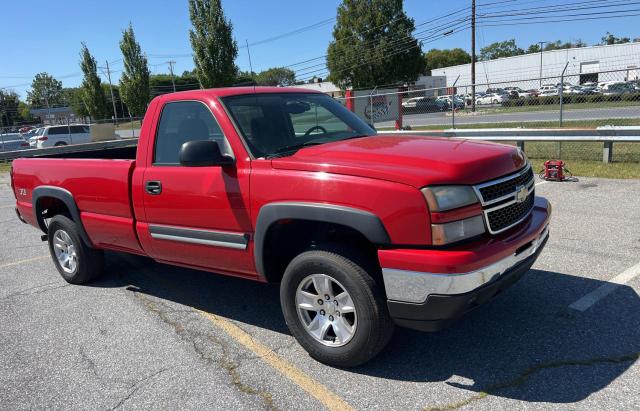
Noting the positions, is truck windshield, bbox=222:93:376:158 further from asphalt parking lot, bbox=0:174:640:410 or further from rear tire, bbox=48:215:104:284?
rear tire, bbox=48:215:104:284

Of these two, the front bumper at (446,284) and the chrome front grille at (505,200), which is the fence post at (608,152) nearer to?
the chrome front grille at (505,200)

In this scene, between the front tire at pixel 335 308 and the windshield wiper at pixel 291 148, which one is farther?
the windshield wiper at pixel 291 148

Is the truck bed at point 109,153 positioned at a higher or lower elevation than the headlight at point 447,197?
higher

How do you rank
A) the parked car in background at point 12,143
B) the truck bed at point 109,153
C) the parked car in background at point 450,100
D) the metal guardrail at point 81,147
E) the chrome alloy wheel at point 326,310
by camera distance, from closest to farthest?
the chrome alloy wheel at point 326,310 < the truck bed at point 109,153 < the metal guardrail at point 81,147 < the parked car in background at point 450,100 < the parked car in background at point 12,143

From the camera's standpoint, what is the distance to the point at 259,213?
3453 mm

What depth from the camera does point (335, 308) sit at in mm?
3293

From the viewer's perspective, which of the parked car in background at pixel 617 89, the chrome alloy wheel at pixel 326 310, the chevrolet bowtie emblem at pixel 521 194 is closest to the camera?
the chrome alloy wheel at pixel 326 310

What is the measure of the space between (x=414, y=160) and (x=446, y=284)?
2.61 feet

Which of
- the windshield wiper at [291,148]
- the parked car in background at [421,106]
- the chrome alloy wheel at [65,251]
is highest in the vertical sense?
the windshield wiper at [291,148]

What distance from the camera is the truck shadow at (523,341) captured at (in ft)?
10.0

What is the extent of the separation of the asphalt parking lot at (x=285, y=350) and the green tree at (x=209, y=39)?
28315 millimetres

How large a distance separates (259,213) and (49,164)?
3043 mm

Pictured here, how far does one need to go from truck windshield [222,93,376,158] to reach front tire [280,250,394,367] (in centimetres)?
94

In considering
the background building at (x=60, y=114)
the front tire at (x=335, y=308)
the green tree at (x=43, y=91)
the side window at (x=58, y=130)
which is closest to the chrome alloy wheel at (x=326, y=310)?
the front tire at (x=335, y=308)
